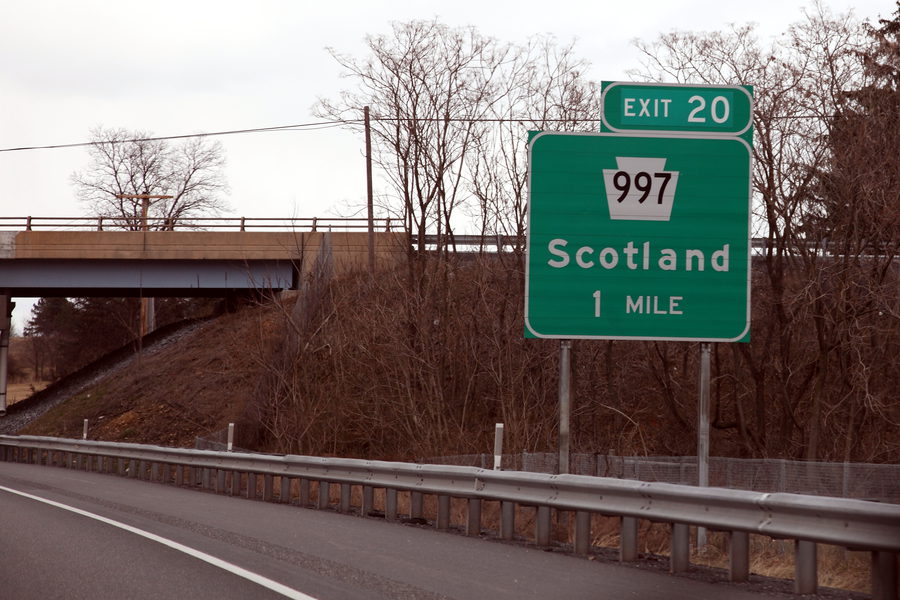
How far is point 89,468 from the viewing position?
89.8 feet

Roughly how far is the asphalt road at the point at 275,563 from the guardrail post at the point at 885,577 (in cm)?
87

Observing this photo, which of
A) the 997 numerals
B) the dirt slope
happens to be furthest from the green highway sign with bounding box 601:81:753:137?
the dirt slope

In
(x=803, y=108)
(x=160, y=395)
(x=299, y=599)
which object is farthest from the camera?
(x=160, y=395)

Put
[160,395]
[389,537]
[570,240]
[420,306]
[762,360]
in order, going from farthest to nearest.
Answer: [160,395] → [420,306] → [762,360] → [570,240] → [389,537]

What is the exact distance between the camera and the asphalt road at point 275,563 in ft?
27.6

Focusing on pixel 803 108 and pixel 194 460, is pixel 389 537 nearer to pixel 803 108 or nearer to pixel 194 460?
pixel 194 460

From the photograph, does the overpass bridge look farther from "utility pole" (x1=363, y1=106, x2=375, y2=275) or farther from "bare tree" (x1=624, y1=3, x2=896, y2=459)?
"bare tree" (x1=624, y1=3, x2=896, y2=459)

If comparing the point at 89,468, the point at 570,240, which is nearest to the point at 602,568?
the point at 570,240

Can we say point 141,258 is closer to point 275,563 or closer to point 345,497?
point 345,497

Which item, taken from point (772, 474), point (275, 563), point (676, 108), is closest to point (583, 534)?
point (275, 563)

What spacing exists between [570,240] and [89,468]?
58.5 feet

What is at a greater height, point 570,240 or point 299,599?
point 570,240

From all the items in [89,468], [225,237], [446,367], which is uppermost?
[225,237]

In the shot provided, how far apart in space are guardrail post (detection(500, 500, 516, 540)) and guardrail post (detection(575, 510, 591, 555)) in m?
1.33
